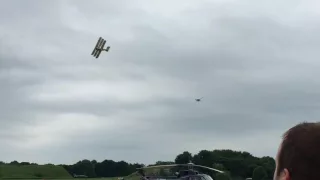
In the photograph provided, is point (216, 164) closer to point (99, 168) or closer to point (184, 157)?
point (184, 157)

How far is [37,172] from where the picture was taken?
9038 cm

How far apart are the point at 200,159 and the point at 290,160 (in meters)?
59.0

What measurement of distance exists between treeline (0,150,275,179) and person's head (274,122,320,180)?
854 inches

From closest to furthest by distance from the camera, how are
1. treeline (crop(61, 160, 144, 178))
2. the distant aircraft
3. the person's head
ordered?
the person's head < the distant aircraft < treeline (crop(61, 160, 144, 178))

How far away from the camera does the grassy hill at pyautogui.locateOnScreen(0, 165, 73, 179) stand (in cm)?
8412

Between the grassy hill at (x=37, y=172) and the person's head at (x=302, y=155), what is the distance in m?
82.8

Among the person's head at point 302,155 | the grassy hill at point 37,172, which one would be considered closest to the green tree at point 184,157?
the grassy hill at point 37,172

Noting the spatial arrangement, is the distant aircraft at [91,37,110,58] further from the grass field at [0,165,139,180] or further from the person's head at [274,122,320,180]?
the grass field at [0,165,139,180]

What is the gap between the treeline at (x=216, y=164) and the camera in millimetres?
45362

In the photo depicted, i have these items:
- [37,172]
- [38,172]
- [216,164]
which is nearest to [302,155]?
[216,164]

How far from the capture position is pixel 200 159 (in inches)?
2389

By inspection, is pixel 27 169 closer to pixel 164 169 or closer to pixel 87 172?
pixel 87 172

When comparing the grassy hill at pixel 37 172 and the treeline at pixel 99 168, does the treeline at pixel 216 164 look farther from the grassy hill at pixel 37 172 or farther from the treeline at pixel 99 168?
the grassy hill at pixel 37 172

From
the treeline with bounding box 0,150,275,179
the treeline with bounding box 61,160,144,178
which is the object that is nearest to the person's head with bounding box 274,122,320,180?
the treeline with bounding box 0,150,275,179
